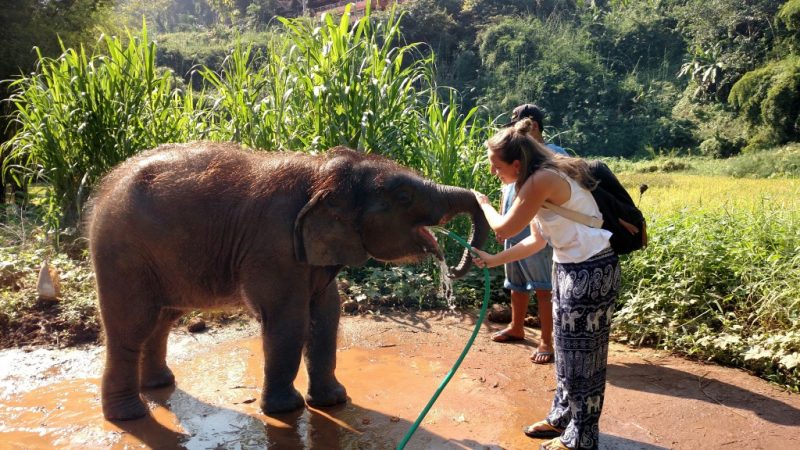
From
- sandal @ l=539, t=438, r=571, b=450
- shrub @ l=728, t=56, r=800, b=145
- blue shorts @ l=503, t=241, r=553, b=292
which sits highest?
blue shorts @ l=503, t=241, r=553, b=292

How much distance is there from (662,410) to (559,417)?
0.83m

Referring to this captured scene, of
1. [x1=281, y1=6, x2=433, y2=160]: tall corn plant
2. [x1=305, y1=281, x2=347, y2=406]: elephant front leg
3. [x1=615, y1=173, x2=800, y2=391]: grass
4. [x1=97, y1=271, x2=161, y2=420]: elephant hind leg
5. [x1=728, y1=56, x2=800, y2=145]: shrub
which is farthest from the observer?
[x1=728, y1=56, x2=800, y2=145]: shrub

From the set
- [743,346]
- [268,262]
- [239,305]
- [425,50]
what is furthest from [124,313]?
[425,50]

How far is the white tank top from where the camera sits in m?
3.19

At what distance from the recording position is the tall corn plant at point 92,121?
6816mm

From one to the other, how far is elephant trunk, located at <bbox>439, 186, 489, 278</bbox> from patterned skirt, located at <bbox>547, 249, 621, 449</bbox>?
1.44 ft

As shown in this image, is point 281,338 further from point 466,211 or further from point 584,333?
point 584,333

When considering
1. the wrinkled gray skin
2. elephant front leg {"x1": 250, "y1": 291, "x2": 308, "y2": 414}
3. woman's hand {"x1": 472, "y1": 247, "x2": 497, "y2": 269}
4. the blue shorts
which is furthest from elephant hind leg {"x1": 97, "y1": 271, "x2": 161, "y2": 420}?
the blue shorts

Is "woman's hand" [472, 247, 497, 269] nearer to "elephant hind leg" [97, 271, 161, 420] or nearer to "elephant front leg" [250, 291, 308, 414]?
"elephant front leg" [250, 291, 308, 414]

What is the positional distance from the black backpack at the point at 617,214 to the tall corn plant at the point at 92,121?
481cm

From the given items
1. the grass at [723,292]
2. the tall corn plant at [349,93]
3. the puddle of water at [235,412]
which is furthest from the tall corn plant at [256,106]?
the grass at [723,292]

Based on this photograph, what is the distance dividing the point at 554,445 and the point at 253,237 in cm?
195

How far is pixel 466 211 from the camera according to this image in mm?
3604

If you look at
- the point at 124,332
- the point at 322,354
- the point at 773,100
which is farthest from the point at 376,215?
the point at 773,100
